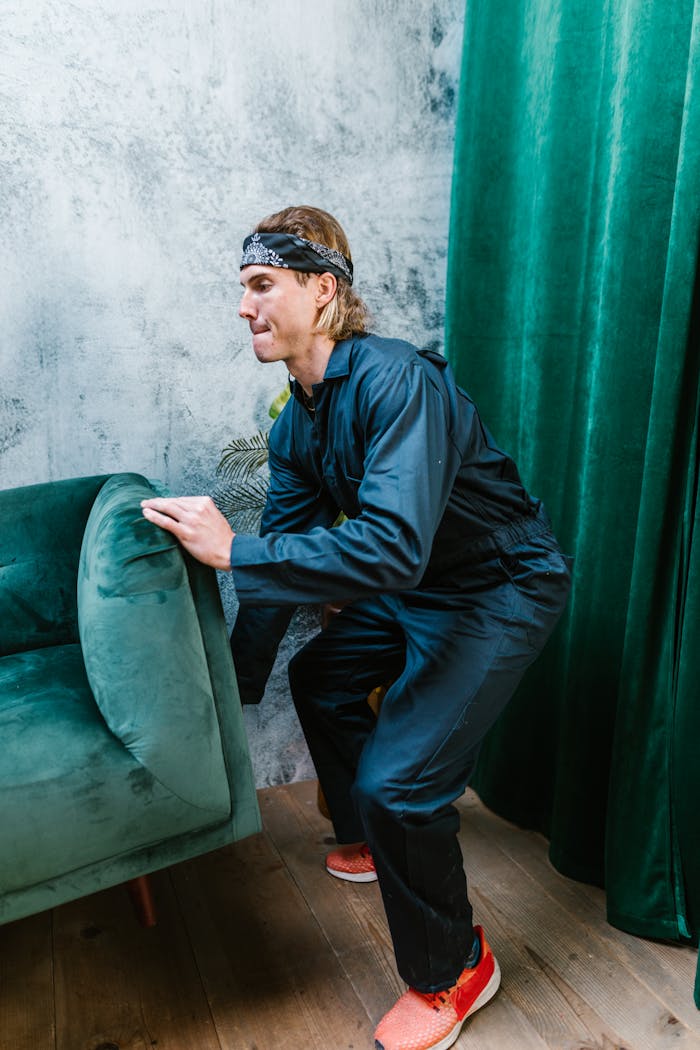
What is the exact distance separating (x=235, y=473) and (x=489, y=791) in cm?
104

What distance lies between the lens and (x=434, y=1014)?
1.35 meters

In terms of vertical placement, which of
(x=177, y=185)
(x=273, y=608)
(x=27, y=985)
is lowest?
(x=27, y=985)

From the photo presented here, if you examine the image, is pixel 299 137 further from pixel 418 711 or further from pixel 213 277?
pixel 418 711

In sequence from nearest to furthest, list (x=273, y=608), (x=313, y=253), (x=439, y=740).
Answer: (x=439, y=740), (x=313, y=253), (x=273, y=608)

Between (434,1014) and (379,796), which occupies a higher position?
(379,796)

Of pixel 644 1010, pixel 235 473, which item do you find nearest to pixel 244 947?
pixel 644 1010

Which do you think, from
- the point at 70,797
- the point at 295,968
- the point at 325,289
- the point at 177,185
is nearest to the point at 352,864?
the point at 295,968

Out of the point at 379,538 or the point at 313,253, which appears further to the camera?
the point at 313,253

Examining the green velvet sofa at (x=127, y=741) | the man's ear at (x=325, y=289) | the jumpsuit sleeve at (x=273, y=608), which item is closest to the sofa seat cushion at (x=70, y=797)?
the green velvet sofa at (x=127, y=741)

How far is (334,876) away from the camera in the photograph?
1.80m

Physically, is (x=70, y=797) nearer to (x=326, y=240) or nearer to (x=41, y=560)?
(x=41, y=560)

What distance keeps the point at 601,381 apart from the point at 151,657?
39.4 inches

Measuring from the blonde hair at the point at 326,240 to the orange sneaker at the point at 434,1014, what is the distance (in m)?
1.15

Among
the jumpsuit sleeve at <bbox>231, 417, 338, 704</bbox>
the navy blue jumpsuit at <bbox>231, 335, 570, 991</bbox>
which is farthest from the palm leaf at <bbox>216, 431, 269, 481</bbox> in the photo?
the navy blue jumpsuit at <bbox>231, 335, 570, 991</bbox>
